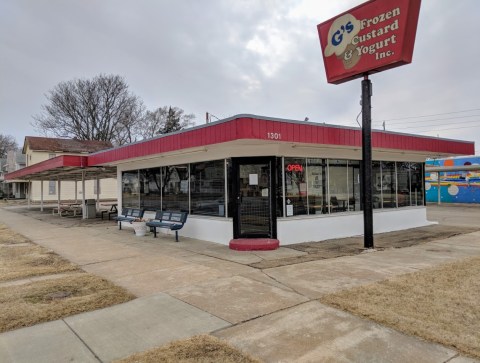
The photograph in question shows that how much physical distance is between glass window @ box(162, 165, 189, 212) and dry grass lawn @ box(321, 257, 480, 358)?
7708mm

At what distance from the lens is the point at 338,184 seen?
12.1 meters

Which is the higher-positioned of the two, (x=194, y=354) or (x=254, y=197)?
(x=254, y=197)

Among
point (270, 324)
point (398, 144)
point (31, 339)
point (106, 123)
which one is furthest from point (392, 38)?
point (106, 123)

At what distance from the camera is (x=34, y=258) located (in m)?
9.04

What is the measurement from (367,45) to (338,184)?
14.7 ft

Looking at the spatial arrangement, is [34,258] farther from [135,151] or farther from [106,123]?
[106,123]

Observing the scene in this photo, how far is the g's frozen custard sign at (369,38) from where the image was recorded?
877 centimetres

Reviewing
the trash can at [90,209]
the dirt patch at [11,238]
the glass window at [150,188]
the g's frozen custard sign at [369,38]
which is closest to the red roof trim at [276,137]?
the glass window at [150,188]

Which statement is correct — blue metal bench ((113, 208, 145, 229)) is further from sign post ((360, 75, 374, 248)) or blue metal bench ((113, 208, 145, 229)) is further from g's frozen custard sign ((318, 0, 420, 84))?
g's frozen custard sign ((318, 0, 420, 84))

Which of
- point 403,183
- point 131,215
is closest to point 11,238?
point 131,215

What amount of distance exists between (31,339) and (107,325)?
0.83 metres

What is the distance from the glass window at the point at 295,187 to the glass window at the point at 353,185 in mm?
2246

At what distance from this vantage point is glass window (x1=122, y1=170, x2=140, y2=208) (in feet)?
50.9

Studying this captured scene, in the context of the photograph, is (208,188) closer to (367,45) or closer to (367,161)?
(367,161)
